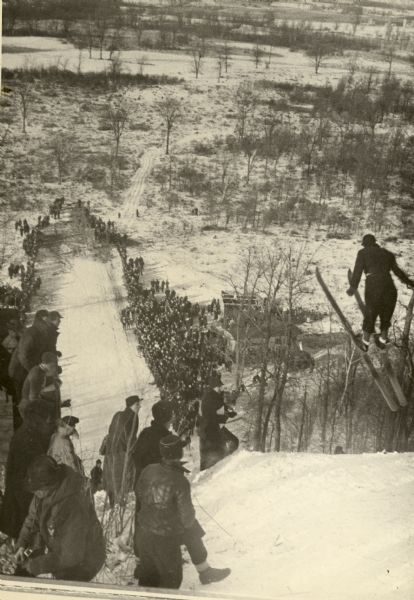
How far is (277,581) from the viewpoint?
3373mm

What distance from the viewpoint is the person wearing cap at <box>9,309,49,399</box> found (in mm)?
3963

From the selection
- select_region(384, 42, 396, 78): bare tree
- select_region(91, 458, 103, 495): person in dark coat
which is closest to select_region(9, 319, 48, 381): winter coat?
select_region(91, 458, 103, 495): person in dark coat

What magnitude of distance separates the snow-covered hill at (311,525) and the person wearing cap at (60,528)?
0.57 metres

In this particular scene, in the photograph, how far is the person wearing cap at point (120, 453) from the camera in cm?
368

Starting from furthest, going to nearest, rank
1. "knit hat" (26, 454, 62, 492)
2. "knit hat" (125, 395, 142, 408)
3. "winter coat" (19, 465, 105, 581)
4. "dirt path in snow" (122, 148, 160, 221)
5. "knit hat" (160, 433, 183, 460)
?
"dirt path in snow" (122, 148, 160, 221)
"knit hat" (125, 395, 142, 408)
"knit hat" (160, 433, 183, 460)
"winter coat" (19, 465, 105, 581)
"knit hat" (26, 454, 62, 492)

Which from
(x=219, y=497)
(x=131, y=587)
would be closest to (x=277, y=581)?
(x=219, y=497)

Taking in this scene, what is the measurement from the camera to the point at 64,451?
367cm

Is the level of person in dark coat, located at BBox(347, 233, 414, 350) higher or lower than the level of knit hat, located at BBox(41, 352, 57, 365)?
higher

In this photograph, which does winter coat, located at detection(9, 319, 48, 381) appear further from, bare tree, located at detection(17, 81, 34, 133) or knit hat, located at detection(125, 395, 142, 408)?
bare tree, located at detection(17, 81, 34, 133)

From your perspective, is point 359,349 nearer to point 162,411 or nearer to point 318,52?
point 162,411

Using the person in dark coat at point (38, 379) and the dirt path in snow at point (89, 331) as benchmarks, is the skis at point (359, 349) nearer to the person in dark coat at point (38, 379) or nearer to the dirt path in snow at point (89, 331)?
the dirt path in snow at point (89, 331)

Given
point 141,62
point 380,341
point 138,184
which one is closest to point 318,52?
point 141,62

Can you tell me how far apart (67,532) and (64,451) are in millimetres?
543

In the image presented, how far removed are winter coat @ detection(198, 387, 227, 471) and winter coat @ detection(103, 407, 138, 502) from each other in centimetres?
41
